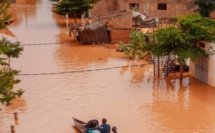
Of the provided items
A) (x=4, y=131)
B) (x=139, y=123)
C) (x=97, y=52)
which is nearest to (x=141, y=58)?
(x=97, y=52)

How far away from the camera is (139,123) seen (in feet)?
53.4

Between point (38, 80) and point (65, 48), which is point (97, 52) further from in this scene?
point (38, 80)

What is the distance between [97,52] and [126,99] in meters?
11.0

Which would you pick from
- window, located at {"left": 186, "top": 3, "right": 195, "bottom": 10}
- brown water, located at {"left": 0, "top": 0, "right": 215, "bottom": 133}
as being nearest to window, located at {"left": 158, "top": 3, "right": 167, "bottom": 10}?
window, located at {"left": 186, "top": 3, "right": 195, "bottom": 10}

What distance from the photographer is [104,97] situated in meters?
19.5

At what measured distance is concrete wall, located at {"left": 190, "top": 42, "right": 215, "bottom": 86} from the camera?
20.6 metres

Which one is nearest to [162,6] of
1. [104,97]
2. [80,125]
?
[104,97]

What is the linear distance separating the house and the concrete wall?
18.8 meters

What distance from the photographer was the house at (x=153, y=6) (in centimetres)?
4039

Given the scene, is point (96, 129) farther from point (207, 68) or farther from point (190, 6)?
point (190, 6)

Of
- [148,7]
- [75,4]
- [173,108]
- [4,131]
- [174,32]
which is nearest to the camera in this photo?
[4,131]

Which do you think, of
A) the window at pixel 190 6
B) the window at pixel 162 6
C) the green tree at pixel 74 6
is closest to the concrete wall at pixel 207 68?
the green tree at pixel 74 6

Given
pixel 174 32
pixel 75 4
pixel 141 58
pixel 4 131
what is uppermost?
pixel 75 4

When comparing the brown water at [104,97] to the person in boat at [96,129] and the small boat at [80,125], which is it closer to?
the small boat at [80,125]
